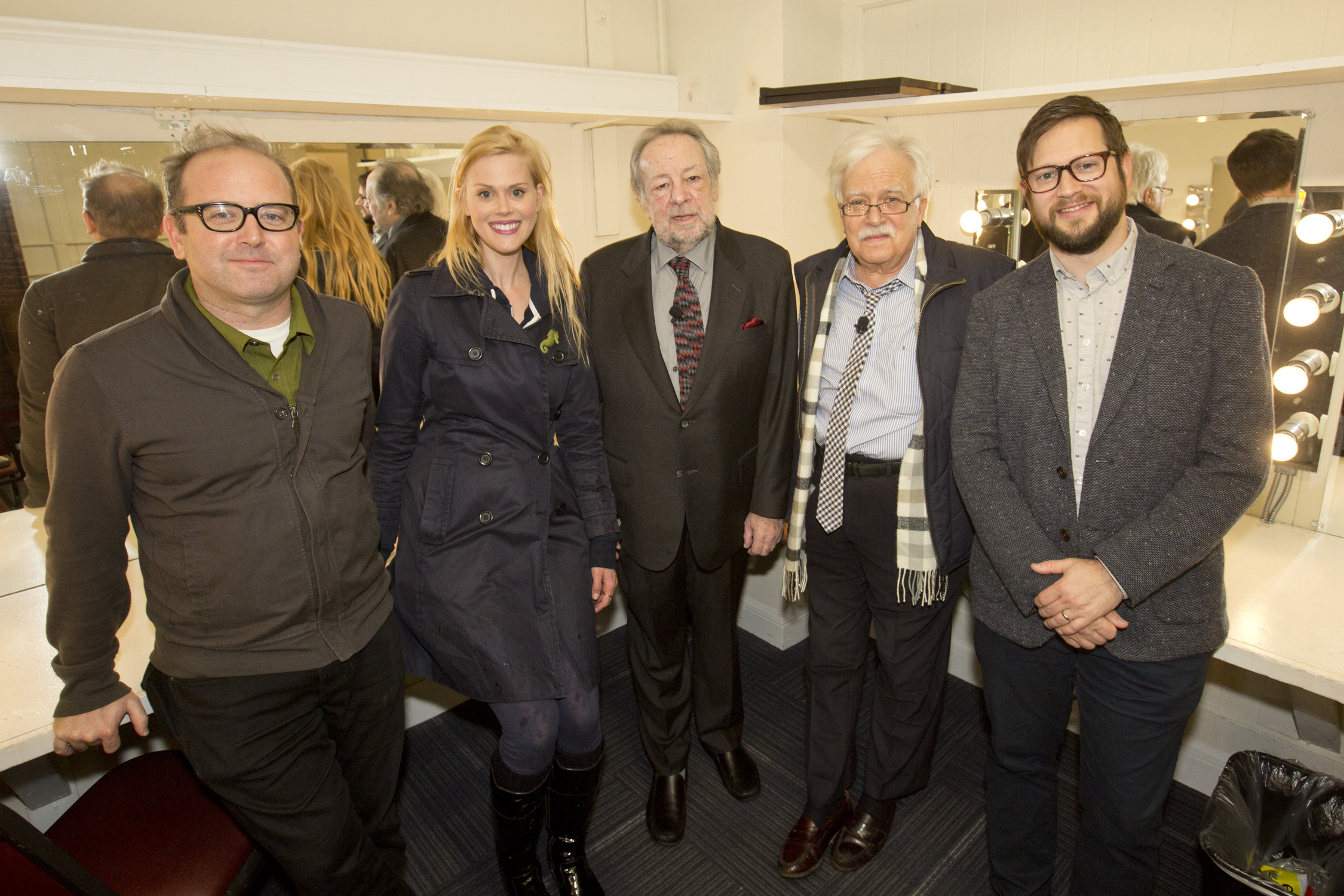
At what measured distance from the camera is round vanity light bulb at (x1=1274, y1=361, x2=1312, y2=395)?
2148 mm

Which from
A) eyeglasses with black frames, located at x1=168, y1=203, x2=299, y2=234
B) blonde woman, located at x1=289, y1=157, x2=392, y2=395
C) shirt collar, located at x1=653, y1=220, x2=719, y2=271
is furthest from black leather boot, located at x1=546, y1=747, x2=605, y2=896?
blonde woman, located at x1=289, y1=157, x2=392, y2=395

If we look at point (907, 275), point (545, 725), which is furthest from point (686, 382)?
point (545, 725)

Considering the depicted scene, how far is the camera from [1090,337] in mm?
1521

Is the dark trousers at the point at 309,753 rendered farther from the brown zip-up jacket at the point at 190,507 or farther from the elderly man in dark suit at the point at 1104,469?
the elderly man in dark suit at the point at 1104,469

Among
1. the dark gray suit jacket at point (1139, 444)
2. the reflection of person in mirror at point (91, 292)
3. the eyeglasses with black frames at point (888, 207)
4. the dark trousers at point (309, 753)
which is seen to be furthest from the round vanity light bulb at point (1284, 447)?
the reflection of person in mirror at point (91, 292)

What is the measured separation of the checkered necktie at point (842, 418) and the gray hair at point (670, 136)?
47cm

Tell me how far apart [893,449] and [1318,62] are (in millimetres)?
1376

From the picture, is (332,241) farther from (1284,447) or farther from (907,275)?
(1284,447)

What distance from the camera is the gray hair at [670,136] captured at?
6.37 ft

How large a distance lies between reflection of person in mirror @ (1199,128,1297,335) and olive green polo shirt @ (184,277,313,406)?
2333 mm

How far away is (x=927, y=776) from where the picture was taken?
82.6 inches

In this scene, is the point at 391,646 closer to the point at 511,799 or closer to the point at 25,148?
the point at 511,799

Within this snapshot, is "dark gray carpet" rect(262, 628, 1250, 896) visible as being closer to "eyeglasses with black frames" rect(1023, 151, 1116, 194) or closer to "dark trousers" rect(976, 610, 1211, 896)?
"dark trousers" rect(976, 610, 1211, 896)

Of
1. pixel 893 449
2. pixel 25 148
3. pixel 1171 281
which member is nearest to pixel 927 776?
pixel 893 449
